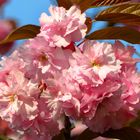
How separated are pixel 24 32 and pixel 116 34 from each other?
0.26 m

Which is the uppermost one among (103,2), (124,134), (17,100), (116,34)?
(103,2)

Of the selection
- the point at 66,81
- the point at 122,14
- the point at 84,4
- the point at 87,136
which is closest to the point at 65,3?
the point at 84,4

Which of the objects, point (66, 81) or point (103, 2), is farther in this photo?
point (103, 2)

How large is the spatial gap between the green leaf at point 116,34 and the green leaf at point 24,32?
152mm

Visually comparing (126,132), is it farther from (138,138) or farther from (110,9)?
(110,9)

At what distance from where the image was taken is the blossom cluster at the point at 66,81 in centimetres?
111

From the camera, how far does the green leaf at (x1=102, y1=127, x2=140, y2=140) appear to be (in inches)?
49.1

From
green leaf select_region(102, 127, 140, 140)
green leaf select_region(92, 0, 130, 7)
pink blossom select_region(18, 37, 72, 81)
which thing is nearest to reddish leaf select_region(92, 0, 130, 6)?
green leaf select_region(92, 0, 130, 7)

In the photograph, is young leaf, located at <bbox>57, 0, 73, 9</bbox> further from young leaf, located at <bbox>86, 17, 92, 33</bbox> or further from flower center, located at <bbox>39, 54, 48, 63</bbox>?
flower center, located at <bbox>39, 54, 48, 63</bbox>

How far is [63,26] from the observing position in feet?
3.89

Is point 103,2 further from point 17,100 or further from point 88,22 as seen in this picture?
point 17,100

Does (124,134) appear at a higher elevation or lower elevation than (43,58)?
lower

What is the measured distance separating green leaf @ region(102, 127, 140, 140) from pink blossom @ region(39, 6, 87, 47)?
286 millimetres

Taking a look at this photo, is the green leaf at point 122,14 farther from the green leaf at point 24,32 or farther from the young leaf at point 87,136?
the young leaf at point 87,136
